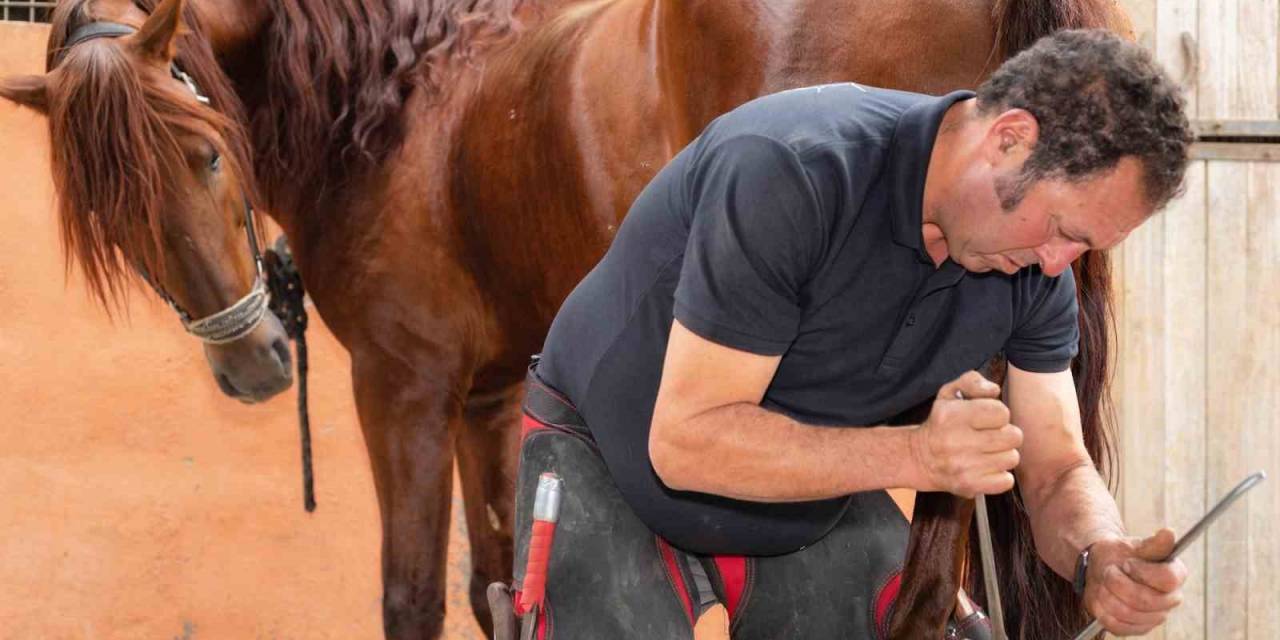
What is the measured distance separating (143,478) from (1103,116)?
10.2 ft

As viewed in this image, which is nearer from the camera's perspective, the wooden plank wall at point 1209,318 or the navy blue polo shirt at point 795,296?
the navy blue polo shirt at point 795,296

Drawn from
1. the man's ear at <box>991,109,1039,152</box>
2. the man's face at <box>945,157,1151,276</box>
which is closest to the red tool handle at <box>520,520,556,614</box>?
the man's face at <box>945,157,1151,276</box>

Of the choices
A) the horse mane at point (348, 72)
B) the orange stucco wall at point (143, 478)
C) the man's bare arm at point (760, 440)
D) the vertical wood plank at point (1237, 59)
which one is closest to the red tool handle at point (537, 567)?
the man's bare arm at point (760, 440)

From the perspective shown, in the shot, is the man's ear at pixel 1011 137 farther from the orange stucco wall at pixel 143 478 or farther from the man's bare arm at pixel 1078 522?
the orange stucco wall at pixel 143 478

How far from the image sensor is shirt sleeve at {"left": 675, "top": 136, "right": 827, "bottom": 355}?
4.47 feet

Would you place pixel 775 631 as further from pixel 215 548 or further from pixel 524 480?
pixel 215 548

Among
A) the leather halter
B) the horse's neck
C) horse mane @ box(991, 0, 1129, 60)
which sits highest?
Answer: horse mane @ box(991, 0, 1129, 60)

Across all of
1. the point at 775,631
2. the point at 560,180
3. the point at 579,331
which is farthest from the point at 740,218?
the point at 560,180

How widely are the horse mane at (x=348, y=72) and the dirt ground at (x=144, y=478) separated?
2.94 ft

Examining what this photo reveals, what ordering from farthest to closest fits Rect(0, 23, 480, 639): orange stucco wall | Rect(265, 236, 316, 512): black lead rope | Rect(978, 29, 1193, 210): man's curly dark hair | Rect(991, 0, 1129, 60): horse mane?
Rect(0, 23, 480, 639): orange stucco wall < Rect(265, 236, 316, 512): black lead rope < Rect(991, 0, 1129, 60): horse mane < Rect(978, 29, 1193, 210): man's curly dark hair

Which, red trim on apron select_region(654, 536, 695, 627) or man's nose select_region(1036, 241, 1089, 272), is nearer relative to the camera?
man's nose select_region(1036, 241, 1089, 272)

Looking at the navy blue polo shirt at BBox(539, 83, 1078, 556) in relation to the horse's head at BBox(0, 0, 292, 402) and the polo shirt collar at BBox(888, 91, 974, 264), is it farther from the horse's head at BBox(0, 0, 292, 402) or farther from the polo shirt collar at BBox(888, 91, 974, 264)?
the horse's head at BBox(0, 0, 292, 402)

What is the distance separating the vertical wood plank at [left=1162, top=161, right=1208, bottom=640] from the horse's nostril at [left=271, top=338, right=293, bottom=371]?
2381 mm

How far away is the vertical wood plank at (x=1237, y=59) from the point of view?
3.59m
